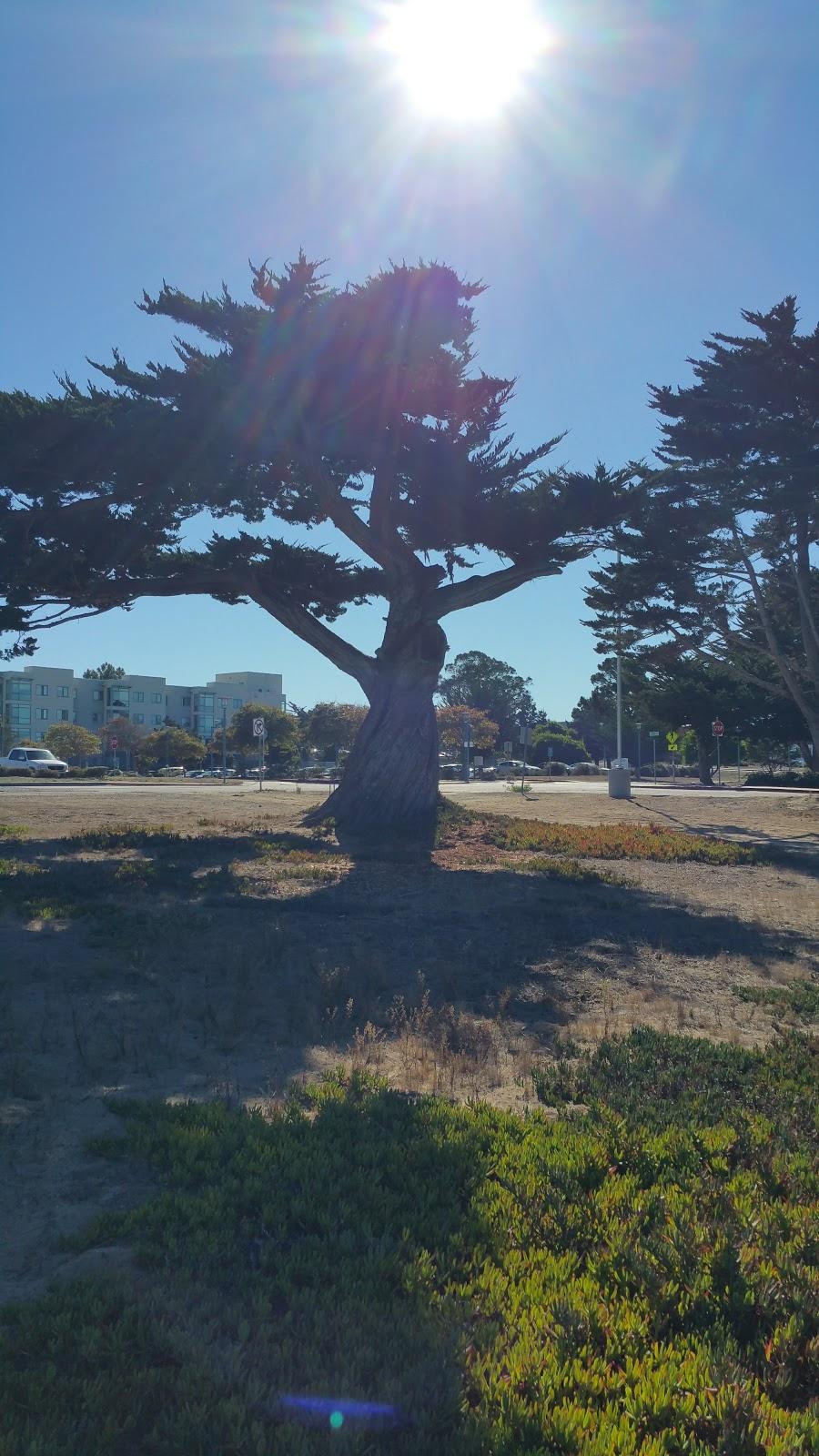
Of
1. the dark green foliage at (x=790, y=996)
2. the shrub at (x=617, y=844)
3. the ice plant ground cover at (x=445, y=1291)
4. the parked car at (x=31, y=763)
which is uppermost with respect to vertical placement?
the parked car at (x=31, y=763)

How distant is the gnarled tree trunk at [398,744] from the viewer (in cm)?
2131

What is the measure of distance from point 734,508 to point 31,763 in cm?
4172

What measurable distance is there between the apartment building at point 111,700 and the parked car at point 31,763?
3438 centimetres

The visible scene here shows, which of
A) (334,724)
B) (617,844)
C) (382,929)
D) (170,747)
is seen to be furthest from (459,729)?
(382,929)

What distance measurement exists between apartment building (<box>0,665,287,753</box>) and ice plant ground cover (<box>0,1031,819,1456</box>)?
9141 cm

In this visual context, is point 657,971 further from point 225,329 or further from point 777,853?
point 225,329

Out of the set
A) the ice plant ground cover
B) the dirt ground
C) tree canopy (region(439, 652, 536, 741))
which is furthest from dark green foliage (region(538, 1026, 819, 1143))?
tree canopy (region(439, 652, 536, 741))

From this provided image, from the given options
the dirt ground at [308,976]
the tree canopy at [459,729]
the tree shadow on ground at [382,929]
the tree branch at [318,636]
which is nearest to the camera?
the dirt ground at [308,976]

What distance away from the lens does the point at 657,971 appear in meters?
9.41

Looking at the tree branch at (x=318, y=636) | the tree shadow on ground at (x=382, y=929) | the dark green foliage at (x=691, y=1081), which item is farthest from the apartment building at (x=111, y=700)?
the dark green foliage at (x=691, y=1081)

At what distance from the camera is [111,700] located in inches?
4473

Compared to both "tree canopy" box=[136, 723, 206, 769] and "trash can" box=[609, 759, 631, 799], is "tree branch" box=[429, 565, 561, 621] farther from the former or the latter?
"tree canopy" box=[136, 723, 206, 769]

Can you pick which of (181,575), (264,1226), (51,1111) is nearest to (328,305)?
(181,575)

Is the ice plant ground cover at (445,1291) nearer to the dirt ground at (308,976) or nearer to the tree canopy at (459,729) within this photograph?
the dirt ground at (308,976)
